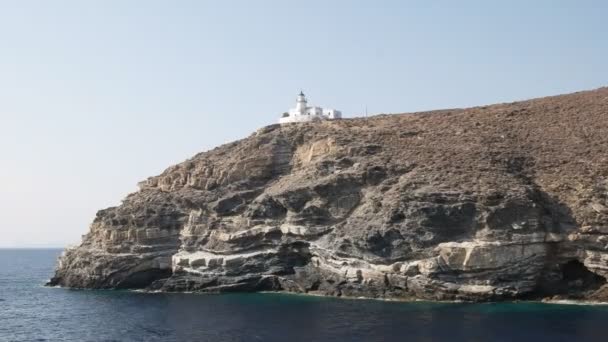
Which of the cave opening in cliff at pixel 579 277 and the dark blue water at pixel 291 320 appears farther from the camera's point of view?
the cave opening in cliff at pixel 579 277

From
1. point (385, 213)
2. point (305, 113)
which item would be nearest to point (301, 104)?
point (305, 113)

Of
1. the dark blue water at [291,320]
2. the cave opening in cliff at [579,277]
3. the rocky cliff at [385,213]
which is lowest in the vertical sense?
the dark blue water at [291,320]

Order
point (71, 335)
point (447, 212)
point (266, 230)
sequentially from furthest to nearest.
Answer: point (266, 230)
point (447, 212)
point (71, 335)

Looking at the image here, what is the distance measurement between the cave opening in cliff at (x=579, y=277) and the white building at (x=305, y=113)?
39.6 m

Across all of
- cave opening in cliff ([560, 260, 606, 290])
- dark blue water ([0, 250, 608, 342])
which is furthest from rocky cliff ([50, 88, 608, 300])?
dark blue water ([0, 250, 608, 342])

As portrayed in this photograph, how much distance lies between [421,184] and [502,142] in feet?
37.0

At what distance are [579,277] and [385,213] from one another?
16.2 metres

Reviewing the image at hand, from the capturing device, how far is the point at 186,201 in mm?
68188

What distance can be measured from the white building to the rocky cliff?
Answer: 11.7m

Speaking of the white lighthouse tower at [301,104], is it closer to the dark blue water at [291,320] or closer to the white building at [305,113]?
the white building at [305,113]

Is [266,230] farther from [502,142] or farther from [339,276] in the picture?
[502,142]

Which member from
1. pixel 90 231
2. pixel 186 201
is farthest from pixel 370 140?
pixel 90 231

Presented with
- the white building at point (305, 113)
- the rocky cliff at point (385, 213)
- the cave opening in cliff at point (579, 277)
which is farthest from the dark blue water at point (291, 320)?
the white building at point (305, 113)

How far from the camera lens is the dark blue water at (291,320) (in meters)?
38.4
